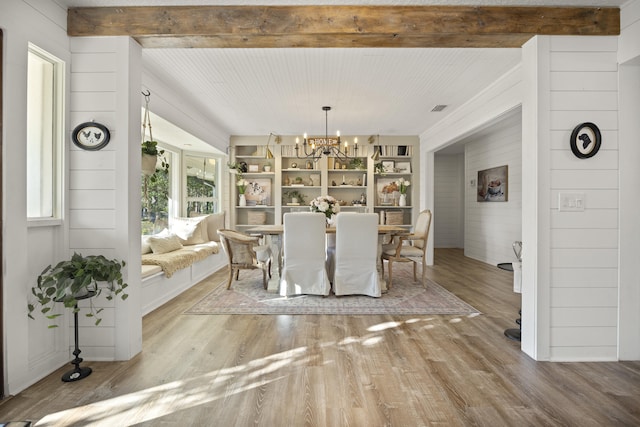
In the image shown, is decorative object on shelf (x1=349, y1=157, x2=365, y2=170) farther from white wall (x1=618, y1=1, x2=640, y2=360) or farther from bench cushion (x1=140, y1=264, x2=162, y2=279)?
white wall (x1=618, y1=1, x2=640, y2=360)

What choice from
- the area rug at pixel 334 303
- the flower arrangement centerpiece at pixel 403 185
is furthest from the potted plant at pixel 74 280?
the flower arrangement centerpiece at pixel 403 185

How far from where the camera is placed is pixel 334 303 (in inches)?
148

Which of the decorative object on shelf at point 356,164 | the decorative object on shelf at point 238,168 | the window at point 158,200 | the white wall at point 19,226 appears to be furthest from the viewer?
the decorative object on shelf at point 356,164

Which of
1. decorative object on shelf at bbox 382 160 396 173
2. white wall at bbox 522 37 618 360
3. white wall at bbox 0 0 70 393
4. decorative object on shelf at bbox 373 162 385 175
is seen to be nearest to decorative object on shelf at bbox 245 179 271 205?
decorative object on shelf at bbox 373 162 385 175

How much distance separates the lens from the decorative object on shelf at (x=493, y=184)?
20.0 ft

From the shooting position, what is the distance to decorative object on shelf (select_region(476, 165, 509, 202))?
20.0 feet

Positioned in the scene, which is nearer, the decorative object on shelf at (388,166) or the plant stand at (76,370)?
the plant stand at (76,370)

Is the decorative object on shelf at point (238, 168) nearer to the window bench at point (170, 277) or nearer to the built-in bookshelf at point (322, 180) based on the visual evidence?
the built-in bookshelf at point (322, 180)

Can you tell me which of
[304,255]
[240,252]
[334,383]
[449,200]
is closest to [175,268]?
[240,252]

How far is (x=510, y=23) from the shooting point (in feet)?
7.74

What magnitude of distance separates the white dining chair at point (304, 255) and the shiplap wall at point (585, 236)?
7.43 feet

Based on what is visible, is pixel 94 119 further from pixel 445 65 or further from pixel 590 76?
pixel 590 76

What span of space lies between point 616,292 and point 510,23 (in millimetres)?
2137

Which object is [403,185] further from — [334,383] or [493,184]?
[334,383]
